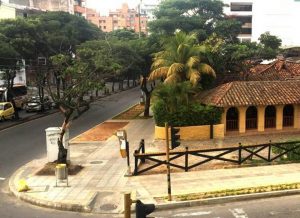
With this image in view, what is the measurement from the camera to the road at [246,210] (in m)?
13.4

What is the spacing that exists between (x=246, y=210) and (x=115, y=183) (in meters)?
5.44

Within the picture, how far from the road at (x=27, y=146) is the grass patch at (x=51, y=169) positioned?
151 cm

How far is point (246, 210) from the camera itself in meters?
13.8

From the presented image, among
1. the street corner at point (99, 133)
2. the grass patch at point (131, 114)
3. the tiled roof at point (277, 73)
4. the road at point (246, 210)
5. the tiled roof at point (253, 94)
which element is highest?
the tiled roof at point (277, 73)

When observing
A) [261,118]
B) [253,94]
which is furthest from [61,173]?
[261,118]

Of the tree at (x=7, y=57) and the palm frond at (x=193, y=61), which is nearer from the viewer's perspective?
the palm frond at (x=193, y=61)

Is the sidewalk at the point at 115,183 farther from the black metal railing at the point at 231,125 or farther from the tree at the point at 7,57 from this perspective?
the tree at the point at 7,57

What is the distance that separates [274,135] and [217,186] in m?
13.2

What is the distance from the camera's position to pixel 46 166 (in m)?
19.5

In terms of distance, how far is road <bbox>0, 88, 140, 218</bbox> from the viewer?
1427 cm

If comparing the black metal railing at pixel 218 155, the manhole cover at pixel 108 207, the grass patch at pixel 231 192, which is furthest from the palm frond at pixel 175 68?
the manhole cover at pixel 108 207

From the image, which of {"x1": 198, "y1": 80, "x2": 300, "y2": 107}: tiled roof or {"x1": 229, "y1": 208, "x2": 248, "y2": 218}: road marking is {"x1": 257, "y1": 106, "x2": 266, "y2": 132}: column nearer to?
{"x1": 198, "y1": 80, "x2": 300, "y2": 107}: tiled roof

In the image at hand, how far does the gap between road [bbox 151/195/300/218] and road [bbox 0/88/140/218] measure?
315cm

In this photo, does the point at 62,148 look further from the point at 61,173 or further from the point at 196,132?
the point at 196,132
